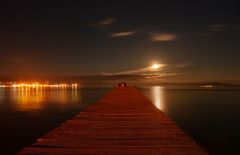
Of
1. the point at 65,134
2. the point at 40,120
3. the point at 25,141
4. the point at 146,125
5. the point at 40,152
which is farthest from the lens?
the point at 40,120

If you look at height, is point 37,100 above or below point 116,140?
below

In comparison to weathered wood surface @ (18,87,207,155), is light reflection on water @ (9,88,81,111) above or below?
below

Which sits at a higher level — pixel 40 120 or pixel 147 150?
pixel 147 150

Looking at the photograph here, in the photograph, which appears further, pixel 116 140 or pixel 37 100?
pixel 37 100

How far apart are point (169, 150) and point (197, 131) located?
13.1 metres

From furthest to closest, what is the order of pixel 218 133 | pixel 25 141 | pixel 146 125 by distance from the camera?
pixel 218 133 → pixel 25 141 → pixel 146 125

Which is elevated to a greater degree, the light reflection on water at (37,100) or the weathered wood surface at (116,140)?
the weathered wood surface at (116,140)

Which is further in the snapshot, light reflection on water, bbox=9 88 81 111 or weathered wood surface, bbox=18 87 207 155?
light reflection on water, bbox=9 88 81 111

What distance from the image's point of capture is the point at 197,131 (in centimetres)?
1639

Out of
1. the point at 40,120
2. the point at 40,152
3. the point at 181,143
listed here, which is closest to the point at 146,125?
the point at 181,143

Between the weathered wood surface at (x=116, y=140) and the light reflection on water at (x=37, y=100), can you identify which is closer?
the weathered wood surface at (x=116, y=140)

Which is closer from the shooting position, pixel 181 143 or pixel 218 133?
pixel 181 143

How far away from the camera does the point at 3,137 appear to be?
14086 millimetres

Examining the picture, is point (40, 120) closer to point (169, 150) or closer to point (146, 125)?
point (146, 125)
